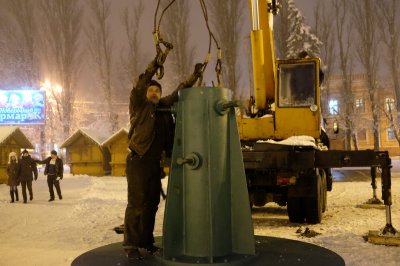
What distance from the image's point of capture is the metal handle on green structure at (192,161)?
136 inches

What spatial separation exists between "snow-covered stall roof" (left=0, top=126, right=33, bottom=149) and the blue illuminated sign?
164cm

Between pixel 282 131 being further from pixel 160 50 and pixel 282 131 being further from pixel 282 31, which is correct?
pixel 282 31

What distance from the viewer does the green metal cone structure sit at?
11.2 feet

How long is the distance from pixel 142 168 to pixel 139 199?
27 cm

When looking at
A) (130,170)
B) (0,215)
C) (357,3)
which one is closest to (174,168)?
(130,170)

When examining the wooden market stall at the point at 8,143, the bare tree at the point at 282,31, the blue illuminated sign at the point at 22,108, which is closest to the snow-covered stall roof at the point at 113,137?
the blue illuminated sign at the point at 22,108

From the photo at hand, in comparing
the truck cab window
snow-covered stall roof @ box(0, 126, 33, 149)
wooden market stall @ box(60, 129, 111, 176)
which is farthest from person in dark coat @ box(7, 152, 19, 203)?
wooden market stall @ box(60, 129, 111, 176)

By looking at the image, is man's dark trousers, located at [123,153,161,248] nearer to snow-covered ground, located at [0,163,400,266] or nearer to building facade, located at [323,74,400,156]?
snow-covered ground, located at [0,163,400,266]

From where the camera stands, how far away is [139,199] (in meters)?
3.78

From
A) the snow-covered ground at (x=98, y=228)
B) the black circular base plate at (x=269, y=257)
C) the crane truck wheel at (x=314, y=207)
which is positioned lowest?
the snow-covered ground at (x=98, y=228)

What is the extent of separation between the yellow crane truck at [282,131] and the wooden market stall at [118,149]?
18.8 meters

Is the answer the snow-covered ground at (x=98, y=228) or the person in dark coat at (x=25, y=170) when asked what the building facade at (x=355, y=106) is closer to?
the snow-covered ground at (x=98, y=228)

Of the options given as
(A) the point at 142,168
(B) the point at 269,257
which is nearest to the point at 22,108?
(A) the point at 142,168

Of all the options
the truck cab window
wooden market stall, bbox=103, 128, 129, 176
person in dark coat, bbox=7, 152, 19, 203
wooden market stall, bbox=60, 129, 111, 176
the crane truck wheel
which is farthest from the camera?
wooden market stall, bbox=60, 129, 111, 176
